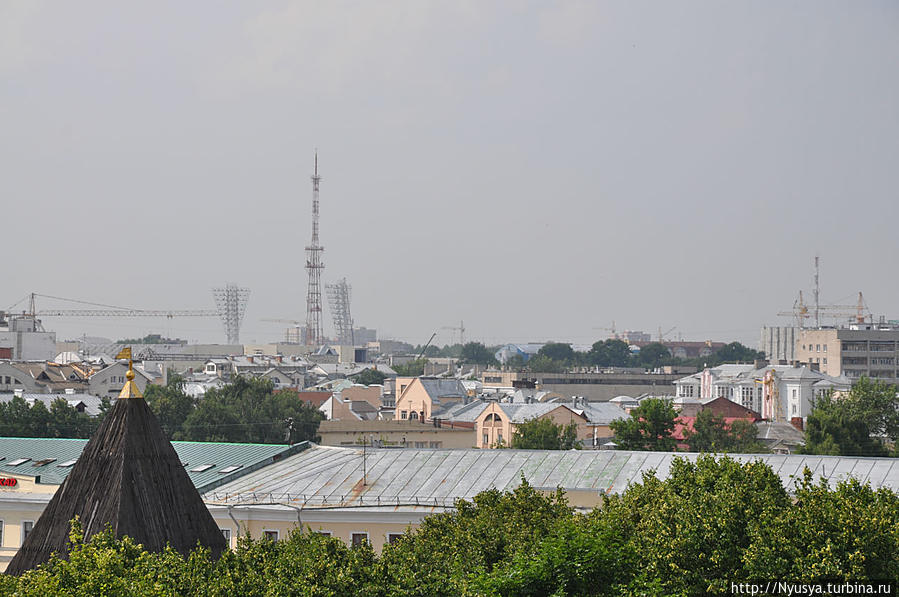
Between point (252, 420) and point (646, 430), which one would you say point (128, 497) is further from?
point (252, 420)

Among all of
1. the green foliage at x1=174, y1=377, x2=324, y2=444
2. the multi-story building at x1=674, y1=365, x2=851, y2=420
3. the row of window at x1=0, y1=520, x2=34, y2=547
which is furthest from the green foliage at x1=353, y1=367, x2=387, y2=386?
the row of window at x1=0, y1=520, x2=34, y2=547

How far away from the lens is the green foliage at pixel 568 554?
731 inches

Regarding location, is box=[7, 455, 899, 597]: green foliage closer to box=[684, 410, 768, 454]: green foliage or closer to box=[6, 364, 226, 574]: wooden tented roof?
box=[6, 364, 226, 574]: wooden tented roof

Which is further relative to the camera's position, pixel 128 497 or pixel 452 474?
pixel 452 474

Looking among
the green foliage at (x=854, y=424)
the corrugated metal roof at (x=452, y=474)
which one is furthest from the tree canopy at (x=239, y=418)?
the corrugated metal roof at (x=452, y=474)

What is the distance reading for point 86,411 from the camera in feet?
273

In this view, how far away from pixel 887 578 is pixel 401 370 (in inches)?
6308

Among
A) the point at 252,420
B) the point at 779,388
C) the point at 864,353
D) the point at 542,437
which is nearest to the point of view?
the point at 542,437

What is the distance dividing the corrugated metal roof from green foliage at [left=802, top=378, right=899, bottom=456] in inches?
1226

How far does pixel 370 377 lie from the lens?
157375 mm

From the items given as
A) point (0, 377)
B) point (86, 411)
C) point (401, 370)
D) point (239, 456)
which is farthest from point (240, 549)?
point (401, 370)

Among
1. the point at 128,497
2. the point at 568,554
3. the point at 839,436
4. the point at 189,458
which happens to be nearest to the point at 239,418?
the point at 839,436

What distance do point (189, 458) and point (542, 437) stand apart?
28838 millimetres

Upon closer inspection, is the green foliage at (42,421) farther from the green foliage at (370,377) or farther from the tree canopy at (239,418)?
the green foliage at (370,377)
